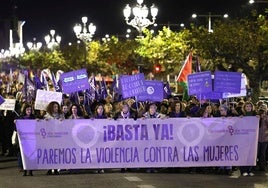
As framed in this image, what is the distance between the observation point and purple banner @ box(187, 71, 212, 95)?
14805 mm

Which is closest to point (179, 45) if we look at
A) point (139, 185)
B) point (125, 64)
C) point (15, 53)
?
point (125, 64)

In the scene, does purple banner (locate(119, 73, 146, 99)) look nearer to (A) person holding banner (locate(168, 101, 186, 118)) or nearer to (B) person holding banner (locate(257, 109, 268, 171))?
(A) person holding banner (locate(168, 101, 186, 118))

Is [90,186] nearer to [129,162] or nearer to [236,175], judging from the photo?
[129,162]

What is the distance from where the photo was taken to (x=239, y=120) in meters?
13.4

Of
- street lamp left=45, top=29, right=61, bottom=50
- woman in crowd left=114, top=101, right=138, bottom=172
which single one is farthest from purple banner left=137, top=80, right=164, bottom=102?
street lamp left=45, top=29, right=61, bottom=50

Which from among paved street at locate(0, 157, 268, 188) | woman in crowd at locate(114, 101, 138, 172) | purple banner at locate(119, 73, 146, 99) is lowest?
paved street at locate(0, 157, 268, 188)

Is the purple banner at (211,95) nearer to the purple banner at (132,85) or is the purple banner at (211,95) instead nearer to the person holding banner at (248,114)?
the purple banner at (132,85)

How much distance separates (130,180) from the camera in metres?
12.4

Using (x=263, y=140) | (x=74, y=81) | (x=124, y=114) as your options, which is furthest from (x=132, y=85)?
(x=263, y=140)

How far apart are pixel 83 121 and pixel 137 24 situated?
16.6m

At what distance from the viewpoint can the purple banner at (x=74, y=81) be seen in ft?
54.4

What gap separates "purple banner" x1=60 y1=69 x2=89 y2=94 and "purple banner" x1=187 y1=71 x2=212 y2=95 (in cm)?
306

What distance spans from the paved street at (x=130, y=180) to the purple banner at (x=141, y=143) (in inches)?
10.0

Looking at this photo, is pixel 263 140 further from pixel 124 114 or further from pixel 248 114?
pixel 124 114
